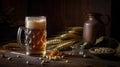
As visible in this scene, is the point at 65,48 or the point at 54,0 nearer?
the point at 65,48

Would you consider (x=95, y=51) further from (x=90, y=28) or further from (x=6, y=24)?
(x=6, y=24)

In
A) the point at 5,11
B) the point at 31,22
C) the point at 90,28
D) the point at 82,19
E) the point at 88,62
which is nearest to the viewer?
the point at 88,62

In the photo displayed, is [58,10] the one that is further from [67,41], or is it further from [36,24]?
[36,24]

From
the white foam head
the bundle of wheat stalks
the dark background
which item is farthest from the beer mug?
the dark background

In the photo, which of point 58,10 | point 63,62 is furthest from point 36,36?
point 58,10

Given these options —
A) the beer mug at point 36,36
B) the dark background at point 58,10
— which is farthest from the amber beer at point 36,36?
the dark background at point 58,10

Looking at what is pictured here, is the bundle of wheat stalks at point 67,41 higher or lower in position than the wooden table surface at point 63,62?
higher

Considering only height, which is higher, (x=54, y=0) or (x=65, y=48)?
(x=54, y=0)

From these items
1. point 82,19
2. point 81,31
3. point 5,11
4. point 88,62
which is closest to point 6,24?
point 5,11

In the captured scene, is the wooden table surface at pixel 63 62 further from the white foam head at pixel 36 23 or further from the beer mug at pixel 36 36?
the white foam head at pixel 36 23

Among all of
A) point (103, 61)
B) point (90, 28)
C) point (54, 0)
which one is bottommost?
point (103, 61)

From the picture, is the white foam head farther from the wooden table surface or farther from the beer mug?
the wooden table surface
